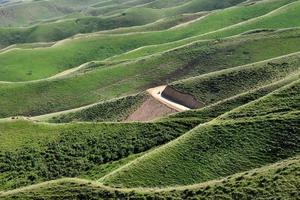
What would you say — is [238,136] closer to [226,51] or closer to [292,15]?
[226,51]

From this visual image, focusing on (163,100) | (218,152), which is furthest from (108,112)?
(218,152)

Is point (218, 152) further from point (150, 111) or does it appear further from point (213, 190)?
point (150, 111)

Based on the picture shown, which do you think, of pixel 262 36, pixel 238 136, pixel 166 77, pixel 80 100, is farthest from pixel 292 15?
pixel 238 136

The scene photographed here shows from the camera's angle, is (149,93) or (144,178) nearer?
(144,178)

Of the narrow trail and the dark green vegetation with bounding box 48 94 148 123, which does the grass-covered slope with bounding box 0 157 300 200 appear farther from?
the dark green vegetation with bounding box 48 94 148 123

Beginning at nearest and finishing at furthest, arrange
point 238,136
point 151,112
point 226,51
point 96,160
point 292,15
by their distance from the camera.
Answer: point 238,136, point 96,160, point 151,112, point 226,51, point 292,15

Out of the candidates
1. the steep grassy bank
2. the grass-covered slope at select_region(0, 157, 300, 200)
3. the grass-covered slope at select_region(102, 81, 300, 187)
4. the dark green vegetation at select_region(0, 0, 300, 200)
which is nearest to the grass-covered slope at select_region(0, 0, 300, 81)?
the dark green vegetation at select_region(0, 0, 300, 200)
